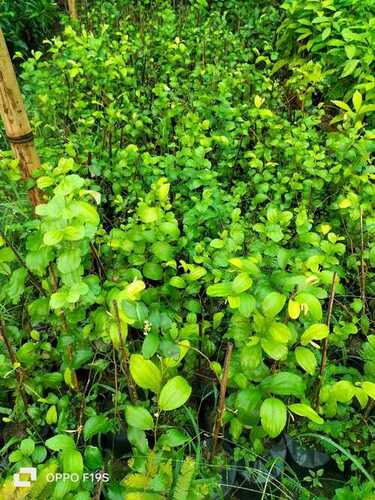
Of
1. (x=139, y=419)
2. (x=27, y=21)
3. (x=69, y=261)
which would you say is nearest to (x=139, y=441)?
(x=139, y=419)

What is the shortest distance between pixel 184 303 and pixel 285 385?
572mm

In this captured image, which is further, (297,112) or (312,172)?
(297,112)

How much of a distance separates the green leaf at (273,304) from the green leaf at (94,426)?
59cm

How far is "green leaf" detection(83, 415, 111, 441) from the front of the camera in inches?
52.7

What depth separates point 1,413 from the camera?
1.65 m

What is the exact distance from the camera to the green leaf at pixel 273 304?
124cm

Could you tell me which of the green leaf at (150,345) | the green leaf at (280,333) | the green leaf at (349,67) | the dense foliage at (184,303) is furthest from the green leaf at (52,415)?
the green leaf at (349,67)

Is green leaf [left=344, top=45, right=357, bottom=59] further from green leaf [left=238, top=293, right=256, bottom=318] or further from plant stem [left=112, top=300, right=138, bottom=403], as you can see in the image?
plant stem [left=112, top=300, right=138, bottom=403]

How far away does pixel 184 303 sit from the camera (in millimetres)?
1727

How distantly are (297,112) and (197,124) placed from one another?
73 centimetres

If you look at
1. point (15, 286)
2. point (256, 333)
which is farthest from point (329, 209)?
point (15, 286)

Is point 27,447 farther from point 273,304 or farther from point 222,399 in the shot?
point 273,304

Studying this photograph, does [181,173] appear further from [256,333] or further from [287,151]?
[256,333]

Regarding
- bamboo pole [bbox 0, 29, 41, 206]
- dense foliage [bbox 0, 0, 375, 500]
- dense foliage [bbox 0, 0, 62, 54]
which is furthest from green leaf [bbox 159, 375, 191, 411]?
dense foliage [bbox 0, 0, 62, 54]
